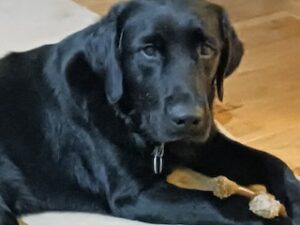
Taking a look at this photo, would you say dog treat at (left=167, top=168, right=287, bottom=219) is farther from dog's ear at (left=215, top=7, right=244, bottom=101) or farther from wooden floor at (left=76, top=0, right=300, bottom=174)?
wooden floor at (left=76, top=0, right=300, bottom=174)

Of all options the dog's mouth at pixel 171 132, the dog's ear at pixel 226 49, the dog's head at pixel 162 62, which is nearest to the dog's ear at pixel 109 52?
the dog's head at pixel 162 62

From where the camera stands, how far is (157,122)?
1.81 meters

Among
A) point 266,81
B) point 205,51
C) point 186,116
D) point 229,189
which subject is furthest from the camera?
point 266,81

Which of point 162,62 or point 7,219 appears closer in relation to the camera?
point 162,62

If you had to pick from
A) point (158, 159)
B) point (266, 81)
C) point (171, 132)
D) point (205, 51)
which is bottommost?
point (266, 81)

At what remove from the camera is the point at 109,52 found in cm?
184

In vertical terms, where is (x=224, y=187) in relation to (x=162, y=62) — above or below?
below

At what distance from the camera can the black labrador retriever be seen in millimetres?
1794

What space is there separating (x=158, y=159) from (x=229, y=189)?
20 cm

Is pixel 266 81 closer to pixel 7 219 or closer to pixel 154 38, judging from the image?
pixel 154 38

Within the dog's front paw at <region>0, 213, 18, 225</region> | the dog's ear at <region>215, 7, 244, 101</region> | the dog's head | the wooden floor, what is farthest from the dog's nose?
the wooden floor

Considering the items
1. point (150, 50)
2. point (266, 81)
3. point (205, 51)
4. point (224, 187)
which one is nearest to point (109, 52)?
point (150, 50)

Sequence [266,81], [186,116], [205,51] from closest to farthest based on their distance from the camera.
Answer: [186,116] < [205,51] < [266,81]

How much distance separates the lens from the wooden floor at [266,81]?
98.9 inches
